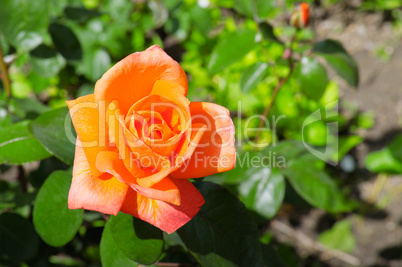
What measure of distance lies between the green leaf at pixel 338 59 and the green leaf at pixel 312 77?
4 cm

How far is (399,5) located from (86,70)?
7.04ft

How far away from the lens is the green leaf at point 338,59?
3.22ft

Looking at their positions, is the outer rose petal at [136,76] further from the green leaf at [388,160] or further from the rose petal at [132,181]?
the green leaf at [388,160]

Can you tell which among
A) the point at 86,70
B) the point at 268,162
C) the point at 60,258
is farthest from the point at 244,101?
the point at 60,258

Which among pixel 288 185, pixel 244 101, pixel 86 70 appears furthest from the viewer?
pixel 244 101

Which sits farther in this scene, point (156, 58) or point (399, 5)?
point (399, 5)

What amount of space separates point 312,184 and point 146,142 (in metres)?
0.58

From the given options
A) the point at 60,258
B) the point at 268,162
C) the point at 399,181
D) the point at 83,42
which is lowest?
the point at 399,181

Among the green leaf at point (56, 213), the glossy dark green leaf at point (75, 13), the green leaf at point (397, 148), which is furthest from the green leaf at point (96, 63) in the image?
the green leaf at point (397, 148)

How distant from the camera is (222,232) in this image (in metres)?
0.67

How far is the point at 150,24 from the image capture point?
6.31ft

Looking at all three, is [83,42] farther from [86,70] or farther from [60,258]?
[60,258]

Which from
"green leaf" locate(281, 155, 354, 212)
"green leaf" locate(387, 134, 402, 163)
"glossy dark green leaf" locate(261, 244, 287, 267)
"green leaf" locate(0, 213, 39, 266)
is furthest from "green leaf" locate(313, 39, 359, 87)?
"green leaf" locate(387, 134, 402, 163)

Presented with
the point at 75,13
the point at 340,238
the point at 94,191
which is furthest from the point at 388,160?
the point at 94,191
